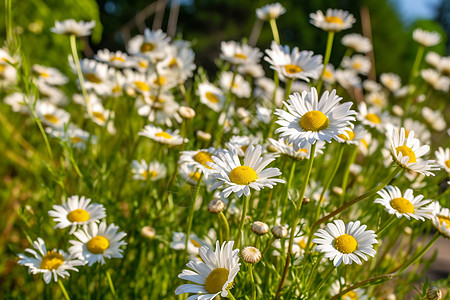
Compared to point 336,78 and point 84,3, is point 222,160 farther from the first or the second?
point 84,3

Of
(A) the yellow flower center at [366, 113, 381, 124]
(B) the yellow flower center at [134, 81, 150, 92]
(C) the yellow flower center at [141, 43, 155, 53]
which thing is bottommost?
(A) the yellow flower center at [366, 113, 381, 124]

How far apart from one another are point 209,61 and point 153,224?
4294mm

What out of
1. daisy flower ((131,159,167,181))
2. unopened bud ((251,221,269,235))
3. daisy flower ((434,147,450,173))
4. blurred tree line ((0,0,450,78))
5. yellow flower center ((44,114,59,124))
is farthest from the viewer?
blurred tree line ((0,0,450,78))

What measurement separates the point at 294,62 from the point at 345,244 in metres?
0.57

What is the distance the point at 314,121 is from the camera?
2.86 ft

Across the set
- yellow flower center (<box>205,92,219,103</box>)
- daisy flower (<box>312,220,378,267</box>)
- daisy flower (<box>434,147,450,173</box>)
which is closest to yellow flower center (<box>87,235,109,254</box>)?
daisy flower (<box>312,220,378,267</box>)

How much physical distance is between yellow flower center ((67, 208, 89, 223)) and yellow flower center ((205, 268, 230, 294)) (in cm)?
43

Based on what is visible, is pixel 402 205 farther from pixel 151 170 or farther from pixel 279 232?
pixel 151 170

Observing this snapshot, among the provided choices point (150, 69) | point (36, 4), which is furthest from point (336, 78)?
point (36, 4)

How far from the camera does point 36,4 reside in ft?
10.5

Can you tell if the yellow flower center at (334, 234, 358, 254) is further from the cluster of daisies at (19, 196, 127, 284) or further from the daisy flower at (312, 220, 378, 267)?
the cluster of daisies at (19, 196, 127, 284)

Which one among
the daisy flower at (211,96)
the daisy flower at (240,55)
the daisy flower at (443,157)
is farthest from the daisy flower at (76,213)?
the daisy flower at (443,157)

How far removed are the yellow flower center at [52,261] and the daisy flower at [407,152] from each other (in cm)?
79

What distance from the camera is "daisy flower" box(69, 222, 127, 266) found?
3.35ft
